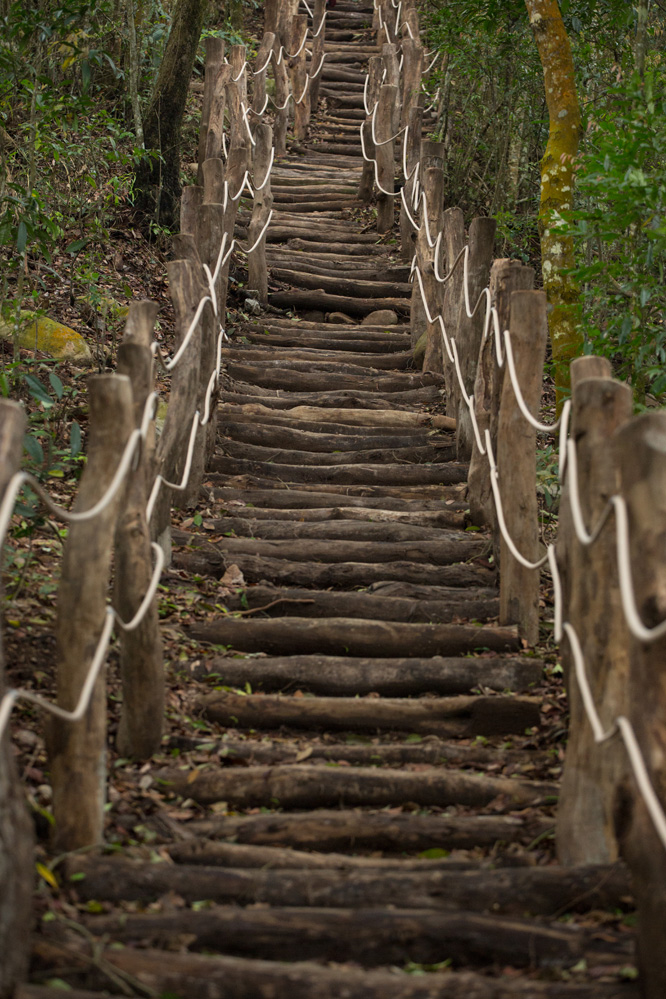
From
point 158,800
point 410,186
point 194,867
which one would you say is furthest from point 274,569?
point 410,186

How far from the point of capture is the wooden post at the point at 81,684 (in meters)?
2.94

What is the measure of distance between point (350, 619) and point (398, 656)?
28 cm

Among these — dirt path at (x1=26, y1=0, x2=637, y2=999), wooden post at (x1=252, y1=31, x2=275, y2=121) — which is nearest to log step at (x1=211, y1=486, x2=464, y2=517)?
dirt path at (x1=26, y1=0, x2=637, y2=999)

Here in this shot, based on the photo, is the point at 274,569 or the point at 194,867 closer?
the point at 194,867

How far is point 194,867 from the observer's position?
2918 millimetres

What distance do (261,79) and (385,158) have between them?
2369 mm

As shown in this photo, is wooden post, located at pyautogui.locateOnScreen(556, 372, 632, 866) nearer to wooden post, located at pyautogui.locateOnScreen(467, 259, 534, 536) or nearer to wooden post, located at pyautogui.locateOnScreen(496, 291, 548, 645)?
wooden post, located at pyautogui.locateOnScreen(496, 291, 548, 645)

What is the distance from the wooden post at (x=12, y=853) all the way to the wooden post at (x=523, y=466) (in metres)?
2.64

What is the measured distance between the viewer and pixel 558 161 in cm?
664

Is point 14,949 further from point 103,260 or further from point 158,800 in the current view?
point 103,260

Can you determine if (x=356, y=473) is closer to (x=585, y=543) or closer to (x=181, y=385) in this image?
(x=181, y=385)

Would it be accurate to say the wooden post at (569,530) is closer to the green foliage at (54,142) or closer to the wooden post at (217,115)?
the green foliage at (54,142)

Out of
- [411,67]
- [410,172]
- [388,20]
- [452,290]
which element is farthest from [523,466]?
[388,20]

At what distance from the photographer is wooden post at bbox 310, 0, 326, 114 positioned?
551 inches
